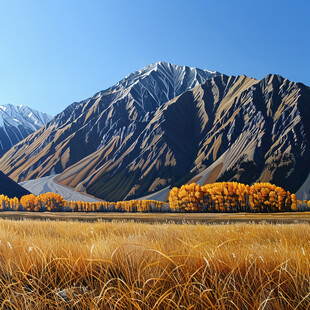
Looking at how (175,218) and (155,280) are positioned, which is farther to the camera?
(175,218)

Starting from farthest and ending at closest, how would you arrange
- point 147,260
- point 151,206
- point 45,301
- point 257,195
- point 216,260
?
point 151,206 → point 257,195 → point 147,260 → point 216,260 → point 45,301

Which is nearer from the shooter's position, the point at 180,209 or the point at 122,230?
the point at 122,230

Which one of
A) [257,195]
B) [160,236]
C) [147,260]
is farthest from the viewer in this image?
[257,195]

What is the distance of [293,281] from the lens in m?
3.33

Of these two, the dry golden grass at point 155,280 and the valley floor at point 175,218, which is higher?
the dry golden grass at point 155,280

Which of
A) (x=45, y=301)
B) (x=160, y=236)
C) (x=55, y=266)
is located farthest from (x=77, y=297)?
(x=160, y=236)

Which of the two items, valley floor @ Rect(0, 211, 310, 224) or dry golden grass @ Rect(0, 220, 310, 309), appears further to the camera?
valley floor @ Rect(0, 211, 310, 224)

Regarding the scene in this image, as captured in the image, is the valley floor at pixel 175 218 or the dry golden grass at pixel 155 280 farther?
the valley floor at pixel 175 218

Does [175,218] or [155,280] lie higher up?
[155,280]

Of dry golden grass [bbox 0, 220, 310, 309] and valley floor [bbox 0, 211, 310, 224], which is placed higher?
dry golden grass [bbox 0, 220, 310, 309]

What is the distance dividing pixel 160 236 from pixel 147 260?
3.15m

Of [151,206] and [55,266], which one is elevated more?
[55,266]

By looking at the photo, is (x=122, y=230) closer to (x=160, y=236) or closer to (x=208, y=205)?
(x=160, y=236)

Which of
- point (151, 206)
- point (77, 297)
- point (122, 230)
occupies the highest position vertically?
point (77, 297)
